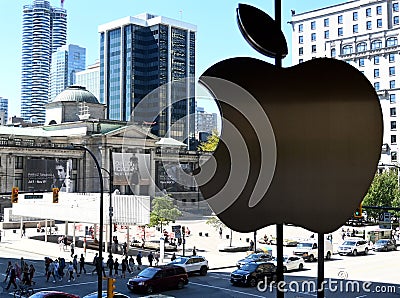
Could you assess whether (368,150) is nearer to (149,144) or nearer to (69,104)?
(149,144)

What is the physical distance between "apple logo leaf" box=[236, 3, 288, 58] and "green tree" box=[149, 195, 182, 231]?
3863cm

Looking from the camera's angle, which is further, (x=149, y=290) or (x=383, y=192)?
(x=383, y=192)

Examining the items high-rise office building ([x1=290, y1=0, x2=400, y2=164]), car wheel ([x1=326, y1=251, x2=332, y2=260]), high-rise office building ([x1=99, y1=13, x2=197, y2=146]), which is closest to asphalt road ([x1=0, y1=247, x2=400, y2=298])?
car wheel ([x1=326, y1=251, x2=332, y2=260])

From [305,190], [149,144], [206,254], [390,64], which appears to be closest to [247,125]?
[305,190]

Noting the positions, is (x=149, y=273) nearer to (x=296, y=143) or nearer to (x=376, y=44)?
(x=296, y=143)

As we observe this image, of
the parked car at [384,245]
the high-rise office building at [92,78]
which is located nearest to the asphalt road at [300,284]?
the parked car at [384,245]

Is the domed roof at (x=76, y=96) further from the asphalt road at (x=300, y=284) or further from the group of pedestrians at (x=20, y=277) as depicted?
the group of pedestrians at (x=20, y=277)

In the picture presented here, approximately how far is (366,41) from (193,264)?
62562 millimetres

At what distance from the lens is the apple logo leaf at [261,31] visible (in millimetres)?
6355

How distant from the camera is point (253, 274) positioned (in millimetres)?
28188

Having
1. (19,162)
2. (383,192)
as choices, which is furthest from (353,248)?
(19,162)

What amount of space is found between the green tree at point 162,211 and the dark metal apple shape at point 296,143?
127ft

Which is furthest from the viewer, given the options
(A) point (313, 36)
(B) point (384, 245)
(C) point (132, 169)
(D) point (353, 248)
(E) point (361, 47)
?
(A) point (313, 36)

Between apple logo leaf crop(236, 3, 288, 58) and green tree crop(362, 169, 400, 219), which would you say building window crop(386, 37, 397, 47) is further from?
apple logo leaf crop(236, 3, 288, 58)
